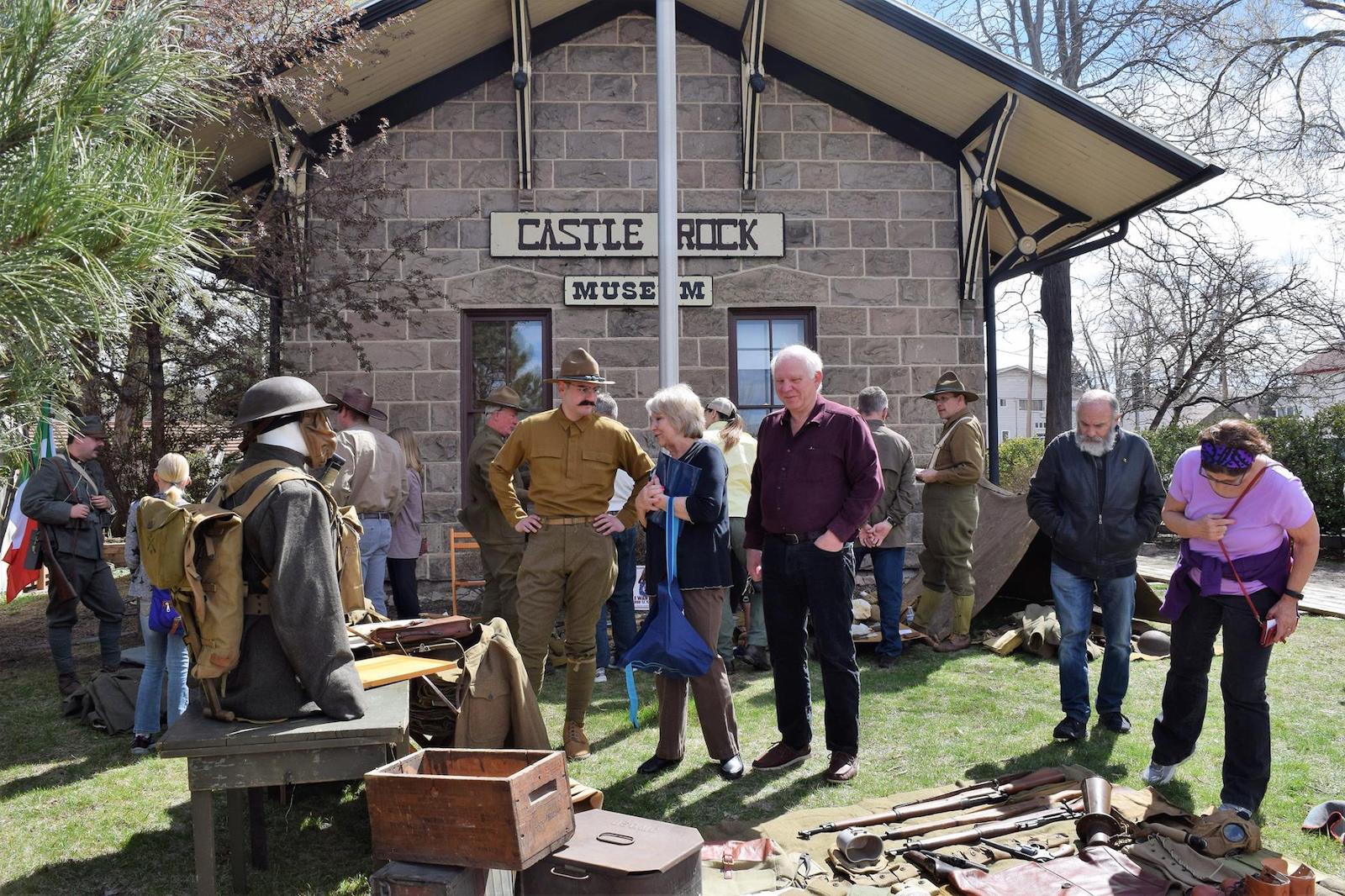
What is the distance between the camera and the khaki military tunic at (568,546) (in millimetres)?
5324

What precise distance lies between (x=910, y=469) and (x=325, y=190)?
17.3 feet

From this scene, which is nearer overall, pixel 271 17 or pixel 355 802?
pixel 355 802

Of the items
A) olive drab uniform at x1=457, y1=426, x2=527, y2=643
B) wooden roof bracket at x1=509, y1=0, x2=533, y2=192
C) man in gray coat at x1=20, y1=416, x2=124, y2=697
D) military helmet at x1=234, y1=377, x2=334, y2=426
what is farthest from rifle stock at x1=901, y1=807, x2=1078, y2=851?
wooden roof bracket at x1=509, y1=0, x2=533, y2=192

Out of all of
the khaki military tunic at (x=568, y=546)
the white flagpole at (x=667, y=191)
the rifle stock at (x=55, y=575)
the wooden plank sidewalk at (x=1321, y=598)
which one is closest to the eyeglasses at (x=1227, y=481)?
the khaki military tunic at (x=568, y=546)

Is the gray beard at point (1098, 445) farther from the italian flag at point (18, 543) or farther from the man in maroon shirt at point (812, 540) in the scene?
the italian flag at point (18, 543)

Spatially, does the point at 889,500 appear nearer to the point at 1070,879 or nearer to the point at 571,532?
the point at 571,532

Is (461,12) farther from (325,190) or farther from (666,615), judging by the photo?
(666,615)

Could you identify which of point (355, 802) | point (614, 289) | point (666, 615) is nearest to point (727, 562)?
point (666, 615)

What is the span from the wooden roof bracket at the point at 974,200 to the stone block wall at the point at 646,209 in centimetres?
11

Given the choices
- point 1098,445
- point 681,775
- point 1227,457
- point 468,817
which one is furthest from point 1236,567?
point 468,817

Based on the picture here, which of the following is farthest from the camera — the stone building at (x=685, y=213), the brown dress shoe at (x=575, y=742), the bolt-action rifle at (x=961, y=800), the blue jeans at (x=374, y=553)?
the stone building at (x=685, y=213)

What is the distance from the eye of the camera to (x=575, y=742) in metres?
5.32

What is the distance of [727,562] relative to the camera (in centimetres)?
512

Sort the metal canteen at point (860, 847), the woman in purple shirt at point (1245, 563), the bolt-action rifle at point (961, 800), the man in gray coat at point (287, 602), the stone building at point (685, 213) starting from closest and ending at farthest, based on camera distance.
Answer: the man in gray coat at point (287, 602)
the metal canteen at point (860, 847)
the bolt-action rifle at point (961, 800)
the woman in purple shirt at point (1245, 563)
the stone building at point (685, 213)
